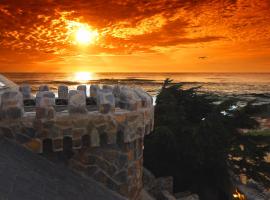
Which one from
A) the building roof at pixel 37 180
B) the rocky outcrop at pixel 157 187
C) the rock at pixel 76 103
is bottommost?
the rocky outcrop at pixel 157 187

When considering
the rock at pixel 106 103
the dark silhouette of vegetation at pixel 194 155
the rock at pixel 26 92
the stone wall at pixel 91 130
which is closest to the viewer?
the stone wall at pixel 91 130

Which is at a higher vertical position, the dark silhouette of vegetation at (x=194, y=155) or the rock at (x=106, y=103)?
the rock at (x=106, y=103)

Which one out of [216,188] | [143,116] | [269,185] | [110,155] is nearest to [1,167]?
[110,155]

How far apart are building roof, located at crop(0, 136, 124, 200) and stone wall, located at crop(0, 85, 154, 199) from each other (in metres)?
0.19

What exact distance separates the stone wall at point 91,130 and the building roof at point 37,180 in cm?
19

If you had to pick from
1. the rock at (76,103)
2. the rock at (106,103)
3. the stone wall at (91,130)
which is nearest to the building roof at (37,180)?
the stone wall at (91,130)

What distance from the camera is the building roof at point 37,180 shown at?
225 inches

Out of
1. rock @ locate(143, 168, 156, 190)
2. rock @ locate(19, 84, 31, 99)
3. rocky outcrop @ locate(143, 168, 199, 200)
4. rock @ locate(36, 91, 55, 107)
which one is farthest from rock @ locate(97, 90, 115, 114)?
rock @ locate(143, 168, 156, 190)

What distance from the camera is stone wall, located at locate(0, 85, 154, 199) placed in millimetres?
6535

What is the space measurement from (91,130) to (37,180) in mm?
1423

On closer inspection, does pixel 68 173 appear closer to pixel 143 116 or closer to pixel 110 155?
pixel 110 155

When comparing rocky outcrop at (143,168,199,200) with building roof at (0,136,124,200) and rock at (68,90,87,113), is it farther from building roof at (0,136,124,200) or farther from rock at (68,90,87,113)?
rock at (68,90,87,113)

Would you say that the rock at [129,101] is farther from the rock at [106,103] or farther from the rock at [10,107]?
the rock at [10,107]

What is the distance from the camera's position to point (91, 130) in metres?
6.88
